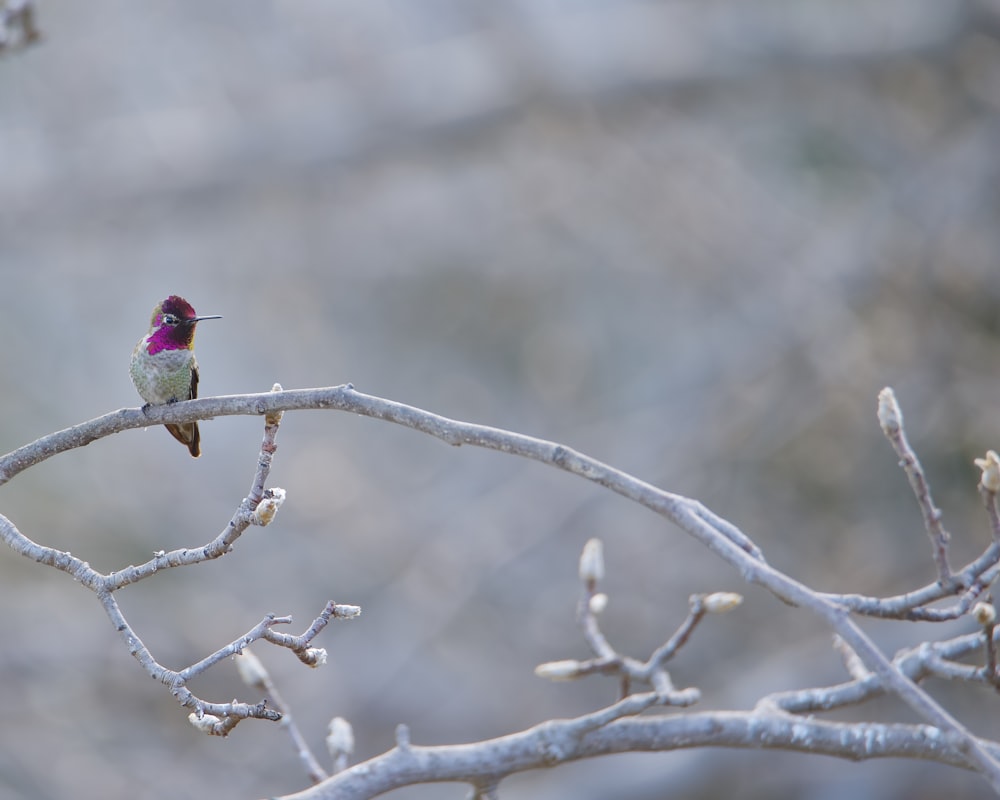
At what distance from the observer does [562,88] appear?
25.8 feet

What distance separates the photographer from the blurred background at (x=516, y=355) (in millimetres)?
7141

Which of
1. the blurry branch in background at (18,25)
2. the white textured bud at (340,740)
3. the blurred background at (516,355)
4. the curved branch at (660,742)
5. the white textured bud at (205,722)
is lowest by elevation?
the white textured bud at (205,722)

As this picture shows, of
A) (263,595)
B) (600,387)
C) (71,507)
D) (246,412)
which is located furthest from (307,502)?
(246,412)

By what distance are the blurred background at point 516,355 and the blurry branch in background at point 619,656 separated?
3.13m

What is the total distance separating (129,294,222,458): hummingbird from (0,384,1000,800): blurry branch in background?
73 centimetres

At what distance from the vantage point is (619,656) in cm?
229

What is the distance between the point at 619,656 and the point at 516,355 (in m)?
8.55

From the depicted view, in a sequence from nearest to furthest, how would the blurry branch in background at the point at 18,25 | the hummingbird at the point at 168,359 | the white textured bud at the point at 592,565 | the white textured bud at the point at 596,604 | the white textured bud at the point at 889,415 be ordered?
the white textured bud at the point at 889,415, the white textured bud at the point at 592,565, the white textured bud at the point at 596,604, the hummingbird at the point at 168,359, the blurry branch in background at the point at 18,25

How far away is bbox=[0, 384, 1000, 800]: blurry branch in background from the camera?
6.08ft

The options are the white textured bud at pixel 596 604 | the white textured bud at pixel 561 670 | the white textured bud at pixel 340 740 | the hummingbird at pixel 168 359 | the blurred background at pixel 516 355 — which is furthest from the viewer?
the blurred background at pixel 516 355

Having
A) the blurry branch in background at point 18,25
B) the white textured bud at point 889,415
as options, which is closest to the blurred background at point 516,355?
the white textured bud at point 889,415

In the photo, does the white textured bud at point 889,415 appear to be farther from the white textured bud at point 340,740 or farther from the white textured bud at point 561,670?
the white textured bud at point 340,740

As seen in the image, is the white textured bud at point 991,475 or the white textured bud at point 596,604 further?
the white textured bud at point 596,604

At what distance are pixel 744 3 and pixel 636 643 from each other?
4673 mm
